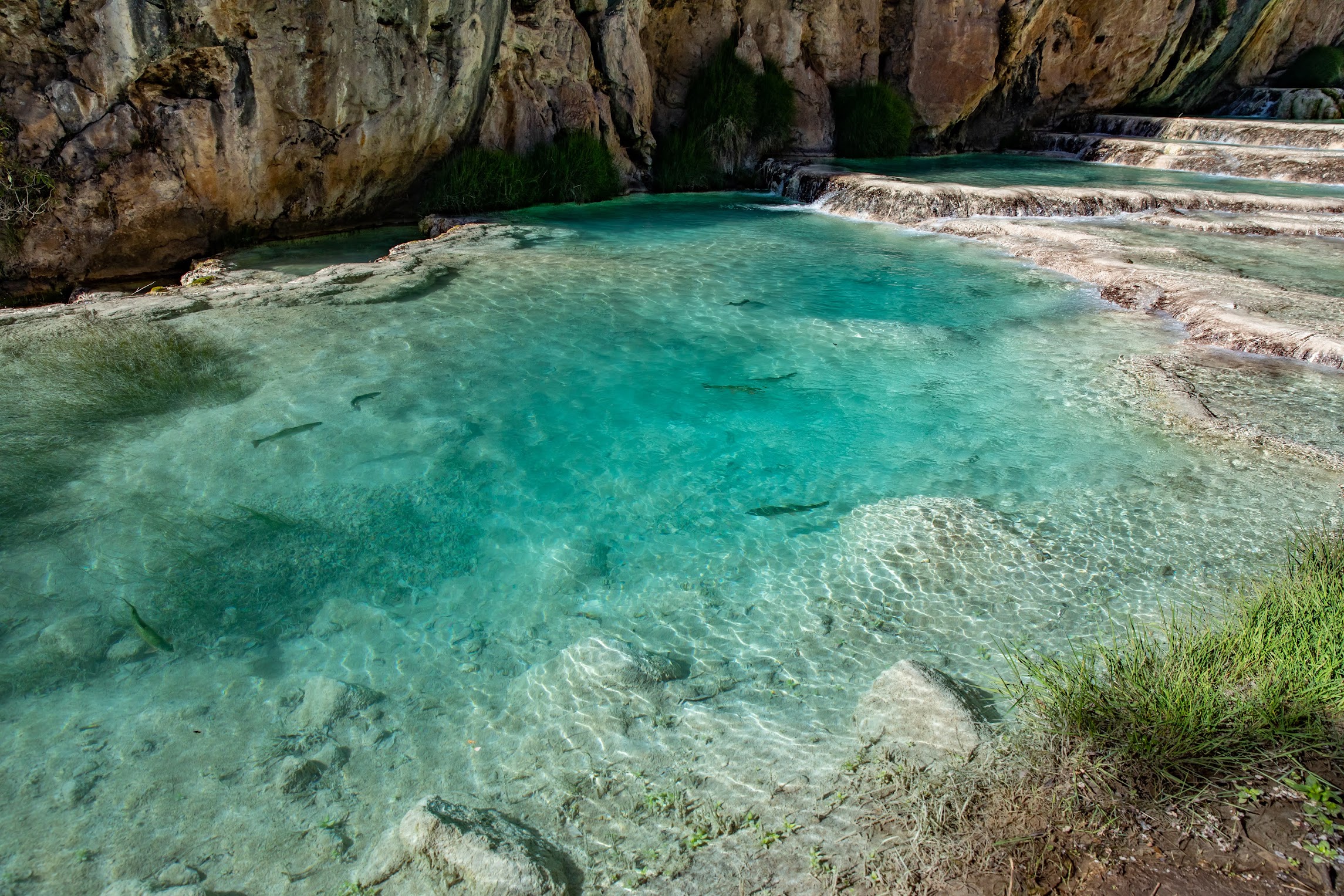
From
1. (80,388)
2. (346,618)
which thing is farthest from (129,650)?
(80,388)

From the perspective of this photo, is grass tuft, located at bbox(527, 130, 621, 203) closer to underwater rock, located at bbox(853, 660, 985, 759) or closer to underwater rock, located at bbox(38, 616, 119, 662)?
underwater rock, located at bbox(38, 616, 119, 662)

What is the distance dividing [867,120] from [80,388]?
12073 mm

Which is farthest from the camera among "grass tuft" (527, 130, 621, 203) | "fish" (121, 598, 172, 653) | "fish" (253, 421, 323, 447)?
"grass tuft" (527, 130, 621, 203)

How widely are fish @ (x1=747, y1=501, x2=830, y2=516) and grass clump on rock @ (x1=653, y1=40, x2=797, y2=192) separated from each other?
8628 mm

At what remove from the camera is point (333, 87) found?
24.5ft

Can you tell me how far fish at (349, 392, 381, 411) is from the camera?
167 inches

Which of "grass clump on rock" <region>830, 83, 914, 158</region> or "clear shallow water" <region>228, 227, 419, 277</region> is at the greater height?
"grass clump on rock" <region>830, 83, 914, 158</region>

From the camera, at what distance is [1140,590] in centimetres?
288

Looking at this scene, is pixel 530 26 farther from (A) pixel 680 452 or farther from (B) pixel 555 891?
(B) pixel 555 891

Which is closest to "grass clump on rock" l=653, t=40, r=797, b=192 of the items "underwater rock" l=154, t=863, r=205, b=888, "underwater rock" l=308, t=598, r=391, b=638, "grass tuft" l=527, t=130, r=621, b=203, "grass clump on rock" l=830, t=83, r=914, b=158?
"grass tuft" l=527, t=130, r=621, b=203

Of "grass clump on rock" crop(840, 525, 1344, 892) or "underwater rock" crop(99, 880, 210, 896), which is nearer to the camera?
"grass clump on rock" crop(840, 525, 1344, 892)

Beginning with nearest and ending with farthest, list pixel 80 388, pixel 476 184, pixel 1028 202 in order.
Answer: pixel 80 388, pixel 476 184, pixel 1028 202

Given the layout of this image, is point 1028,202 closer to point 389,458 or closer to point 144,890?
point 389,458

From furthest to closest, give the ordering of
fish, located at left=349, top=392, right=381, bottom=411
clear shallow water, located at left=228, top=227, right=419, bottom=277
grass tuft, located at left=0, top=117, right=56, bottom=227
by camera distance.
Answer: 1. clear shallow water, located at left=228, top=227, right=419, bottom=277
2. grass tuft, located at left=0, top=117, right=56, bottom=227
3. fish, located at left=349, top=392, right=381, bottom=411
